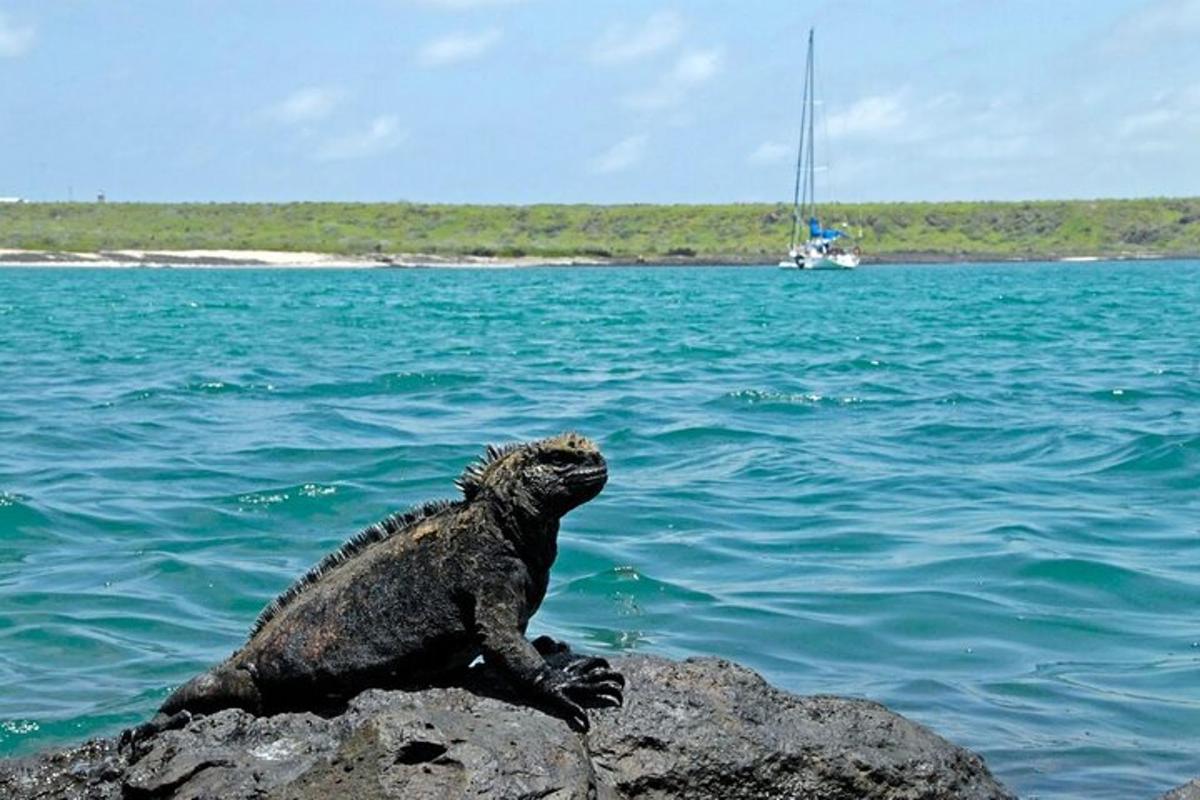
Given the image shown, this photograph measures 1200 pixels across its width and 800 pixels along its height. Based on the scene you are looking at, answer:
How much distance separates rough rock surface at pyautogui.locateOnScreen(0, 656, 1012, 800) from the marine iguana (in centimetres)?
15

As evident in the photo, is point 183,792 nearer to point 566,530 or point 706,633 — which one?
point 706,633

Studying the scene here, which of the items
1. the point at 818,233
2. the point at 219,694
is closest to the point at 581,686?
the point at 219,694

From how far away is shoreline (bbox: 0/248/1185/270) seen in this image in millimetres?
98750

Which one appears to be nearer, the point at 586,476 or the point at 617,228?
A: the point at 586,476

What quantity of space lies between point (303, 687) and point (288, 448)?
46.1 feet

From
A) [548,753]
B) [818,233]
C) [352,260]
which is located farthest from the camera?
[352,260]

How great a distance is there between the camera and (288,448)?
19.5 meters

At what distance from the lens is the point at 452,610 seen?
18.3ft

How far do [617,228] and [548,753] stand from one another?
13450cm

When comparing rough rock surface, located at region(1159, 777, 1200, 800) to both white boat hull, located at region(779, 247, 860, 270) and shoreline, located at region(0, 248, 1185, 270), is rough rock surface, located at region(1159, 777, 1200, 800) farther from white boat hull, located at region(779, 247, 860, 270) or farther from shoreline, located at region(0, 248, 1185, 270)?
shoreline, located at region(0, 248, 1185, 270)

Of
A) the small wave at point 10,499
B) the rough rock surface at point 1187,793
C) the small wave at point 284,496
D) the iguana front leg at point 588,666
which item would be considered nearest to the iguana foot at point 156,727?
the iguana front leg at point 588,666

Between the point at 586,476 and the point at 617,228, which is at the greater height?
the point at 586,476

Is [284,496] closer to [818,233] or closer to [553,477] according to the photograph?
[553,477]

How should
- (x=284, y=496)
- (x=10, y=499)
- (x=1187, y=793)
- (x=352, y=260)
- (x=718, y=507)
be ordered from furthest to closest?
(x=352, y=260), (x=718, y=507), (x=284, y=496), (x=10, y=499), (x=1187, y=793)
